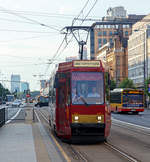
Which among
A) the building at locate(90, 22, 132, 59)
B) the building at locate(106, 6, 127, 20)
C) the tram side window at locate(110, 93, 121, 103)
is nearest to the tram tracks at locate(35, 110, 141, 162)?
the tram side window at locate(110, 93, 121, 103)

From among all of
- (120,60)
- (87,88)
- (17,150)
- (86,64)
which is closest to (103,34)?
(120,60)

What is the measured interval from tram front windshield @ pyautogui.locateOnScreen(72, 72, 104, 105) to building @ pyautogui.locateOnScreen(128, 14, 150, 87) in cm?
6692

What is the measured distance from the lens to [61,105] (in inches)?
617

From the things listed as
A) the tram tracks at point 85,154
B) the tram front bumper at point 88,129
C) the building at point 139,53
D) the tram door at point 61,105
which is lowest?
the tram tracks at point 85,154

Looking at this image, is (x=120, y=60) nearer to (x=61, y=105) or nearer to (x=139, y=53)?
(x=139, y=53)

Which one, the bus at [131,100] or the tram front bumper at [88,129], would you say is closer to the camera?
the tram front bumper at [88,129]

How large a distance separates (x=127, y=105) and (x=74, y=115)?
31225 millimetres

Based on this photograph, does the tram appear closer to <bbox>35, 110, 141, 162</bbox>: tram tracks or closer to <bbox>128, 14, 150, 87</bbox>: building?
<bbox>35, 110, 141, 162</bbox>: tram tracks

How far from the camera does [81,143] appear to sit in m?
15.6

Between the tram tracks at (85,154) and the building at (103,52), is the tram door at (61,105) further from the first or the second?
the building at (103,52)

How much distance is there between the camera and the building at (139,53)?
8156 cm

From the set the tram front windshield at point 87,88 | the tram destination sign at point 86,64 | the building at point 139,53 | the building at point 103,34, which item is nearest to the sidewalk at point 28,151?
the tram front windshield at point 87,88

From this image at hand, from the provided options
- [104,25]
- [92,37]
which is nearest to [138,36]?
[104,25]

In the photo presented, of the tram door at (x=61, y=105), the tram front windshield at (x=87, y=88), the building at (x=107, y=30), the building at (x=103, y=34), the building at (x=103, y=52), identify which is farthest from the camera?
the building at (x=107, y=30)
